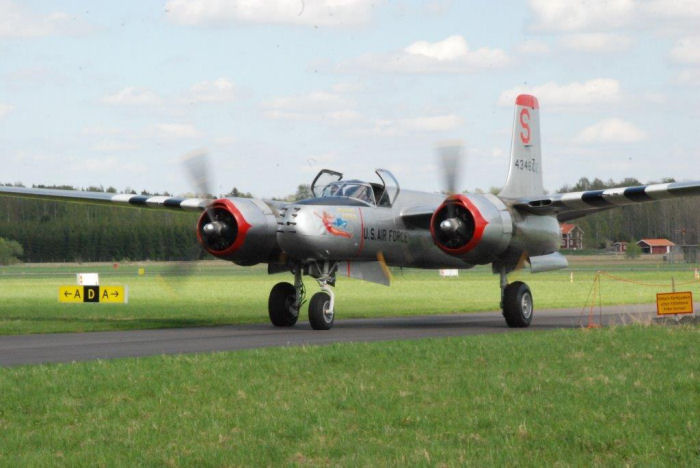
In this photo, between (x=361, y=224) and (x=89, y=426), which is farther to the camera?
(x=361, y=224)

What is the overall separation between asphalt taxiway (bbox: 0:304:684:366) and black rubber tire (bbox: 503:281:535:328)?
0.89 ft

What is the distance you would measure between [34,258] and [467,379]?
437 feet

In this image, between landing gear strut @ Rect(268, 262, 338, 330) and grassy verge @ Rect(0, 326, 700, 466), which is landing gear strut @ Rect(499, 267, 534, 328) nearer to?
landing gear strut @ Rect(268, 262, 338, 330)

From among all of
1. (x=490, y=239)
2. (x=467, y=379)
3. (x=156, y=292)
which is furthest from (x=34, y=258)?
(x=467, y=379)

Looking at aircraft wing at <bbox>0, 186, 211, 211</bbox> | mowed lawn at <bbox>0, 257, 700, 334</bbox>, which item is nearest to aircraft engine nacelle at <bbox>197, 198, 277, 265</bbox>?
mowed lawn at <bbox>0, 257, 700, 334</bbox>

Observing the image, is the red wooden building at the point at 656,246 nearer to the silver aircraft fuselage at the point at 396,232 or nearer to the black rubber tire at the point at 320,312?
the silver aircraft fuselage at the point at 396,232

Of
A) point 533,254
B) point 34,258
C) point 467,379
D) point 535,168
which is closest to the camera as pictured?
point 467,379

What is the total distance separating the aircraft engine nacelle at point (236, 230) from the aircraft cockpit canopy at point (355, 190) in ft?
5.58

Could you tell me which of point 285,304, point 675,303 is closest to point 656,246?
point 675,303

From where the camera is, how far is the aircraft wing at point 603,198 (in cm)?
2398

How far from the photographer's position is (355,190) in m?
25.2

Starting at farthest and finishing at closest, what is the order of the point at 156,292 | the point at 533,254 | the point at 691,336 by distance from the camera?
1. the point at 156,292
2. the point at 533,254
3. the point at 691,336

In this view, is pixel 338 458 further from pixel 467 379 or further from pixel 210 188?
pixel 210 188

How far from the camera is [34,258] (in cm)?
13875
